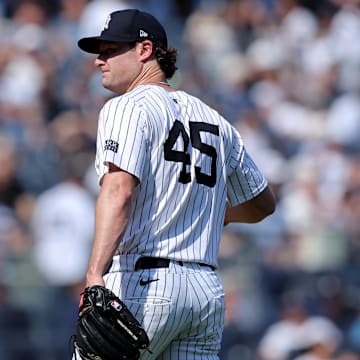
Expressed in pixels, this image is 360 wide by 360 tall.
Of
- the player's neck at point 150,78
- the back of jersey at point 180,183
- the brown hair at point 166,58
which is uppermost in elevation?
the brown hair at point 166,58

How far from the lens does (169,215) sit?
363 cm

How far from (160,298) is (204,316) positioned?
0.23 m

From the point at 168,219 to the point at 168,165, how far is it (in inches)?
7.9

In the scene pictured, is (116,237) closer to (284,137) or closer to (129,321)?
(129,321)

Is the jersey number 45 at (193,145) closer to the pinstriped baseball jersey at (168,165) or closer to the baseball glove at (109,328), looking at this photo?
the pinstriped baseball jersey at (168,165)

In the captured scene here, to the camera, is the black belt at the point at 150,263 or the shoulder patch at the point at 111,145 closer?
the shoulder patch at the point at 111,145

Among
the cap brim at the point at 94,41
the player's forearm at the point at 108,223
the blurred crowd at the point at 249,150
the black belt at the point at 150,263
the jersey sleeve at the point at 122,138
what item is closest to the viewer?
the player's forearm at the point at 108,223

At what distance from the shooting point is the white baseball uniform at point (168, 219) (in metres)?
3.53

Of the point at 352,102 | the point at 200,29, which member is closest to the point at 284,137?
the point at 352,102

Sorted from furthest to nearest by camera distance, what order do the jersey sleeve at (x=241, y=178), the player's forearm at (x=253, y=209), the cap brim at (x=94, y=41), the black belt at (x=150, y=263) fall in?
the player's forearm at (x=253, y=209) < the jersey sleeve at (x=241, y=178) < the cap brim at (x=94, y=41) < the black belt at (x=150, y=263)

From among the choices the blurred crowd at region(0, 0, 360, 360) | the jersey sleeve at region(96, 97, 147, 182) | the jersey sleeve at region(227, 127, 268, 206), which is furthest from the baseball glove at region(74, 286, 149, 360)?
the blurred crowd at region(0, 0, 360, 360)

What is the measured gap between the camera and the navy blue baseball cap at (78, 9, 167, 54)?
382 cm

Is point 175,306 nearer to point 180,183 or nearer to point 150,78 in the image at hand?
point 180,183

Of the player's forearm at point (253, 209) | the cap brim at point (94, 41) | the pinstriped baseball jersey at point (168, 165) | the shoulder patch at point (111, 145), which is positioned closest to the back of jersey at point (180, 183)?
the pinstriped baseball jersey at point (168, 165)
